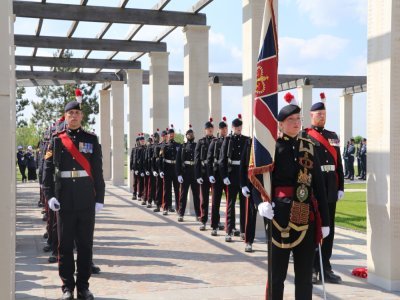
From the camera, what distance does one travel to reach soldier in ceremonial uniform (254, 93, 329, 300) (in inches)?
186

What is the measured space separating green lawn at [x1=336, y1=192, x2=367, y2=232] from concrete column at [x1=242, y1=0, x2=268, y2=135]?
3168 mm

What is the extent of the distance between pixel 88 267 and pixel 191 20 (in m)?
10.4

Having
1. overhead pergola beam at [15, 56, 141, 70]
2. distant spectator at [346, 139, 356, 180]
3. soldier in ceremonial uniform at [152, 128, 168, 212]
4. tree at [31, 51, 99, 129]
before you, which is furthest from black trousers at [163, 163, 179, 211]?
tree at [31, 51, 99, 129]

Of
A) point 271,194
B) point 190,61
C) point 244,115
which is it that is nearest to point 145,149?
point 190,61

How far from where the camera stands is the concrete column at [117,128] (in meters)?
26.1

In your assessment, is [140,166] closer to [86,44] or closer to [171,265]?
[86,44]

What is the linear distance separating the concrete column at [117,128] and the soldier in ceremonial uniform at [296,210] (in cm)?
2168

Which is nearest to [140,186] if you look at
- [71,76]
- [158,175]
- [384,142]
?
[158,175]

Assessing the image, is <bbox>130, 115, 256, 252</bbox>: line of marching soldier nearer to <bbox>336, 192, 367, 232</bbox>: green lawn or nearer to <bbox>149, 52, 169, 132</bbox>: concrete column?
<bbox>149, 52, 169, 132</bbox>: concrete column

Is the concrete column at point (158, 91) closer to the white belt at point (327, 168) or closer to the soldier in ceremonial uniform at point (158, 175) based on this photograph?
the soldier in ceremonial uniform at point (158, 175)

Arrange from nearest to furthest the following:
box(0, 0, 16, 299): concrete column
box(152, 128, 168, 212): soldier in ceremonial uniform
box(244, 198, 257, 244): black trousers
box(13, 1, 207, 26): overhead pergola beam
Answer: box(0, 0, 16, 299): concrete column
box(244, 198, 257, 244): black trousers
box(13, 1, 207, 26): overhead pergola beam
box(152, 128, 168, 212): soldier in ceremonial uniform

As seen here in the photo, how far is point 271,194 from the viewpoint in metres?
4.80

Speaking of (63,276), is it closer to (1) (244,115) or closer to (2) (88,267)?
(2) (88,267)

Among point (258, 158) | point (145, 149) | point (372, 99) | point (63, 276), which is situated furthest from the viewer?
point (145, 149)
